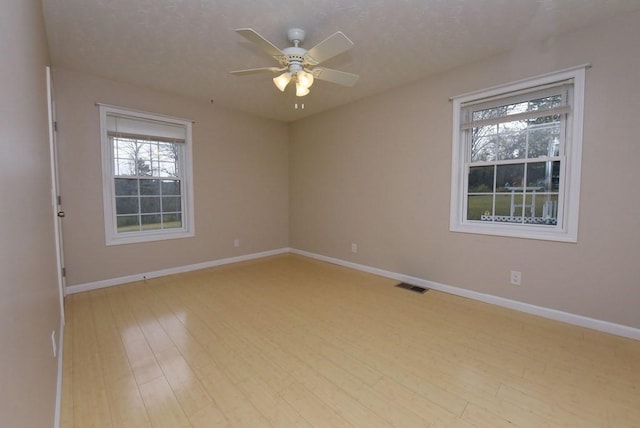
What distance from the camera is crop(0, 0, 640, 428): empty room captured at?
62.5 inches

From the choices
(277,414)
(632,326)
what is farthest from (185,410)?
(632,326)

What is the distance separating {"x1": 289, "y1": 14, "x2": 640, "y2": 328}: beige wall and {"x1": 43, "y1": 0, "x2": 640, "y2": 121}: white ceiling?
0.28 metres

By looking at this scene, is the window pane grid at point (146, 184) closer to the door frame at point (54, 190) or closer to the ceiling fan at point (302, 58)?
the door frame at point (54, 190)

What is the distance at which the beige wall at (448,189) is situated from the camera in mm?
2322

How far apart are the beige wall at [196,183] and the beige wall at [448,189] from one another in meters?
0.52

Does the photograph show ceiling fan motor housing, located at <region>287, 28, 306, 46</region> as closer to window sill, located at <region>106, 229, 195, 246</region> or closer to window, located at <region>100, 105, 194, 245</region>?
window, located at <region>100, 105, 194, 245</region>

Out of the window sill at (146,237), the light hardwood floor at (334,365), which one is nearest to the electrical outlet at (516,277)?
the light hardwood floor at (334,365)

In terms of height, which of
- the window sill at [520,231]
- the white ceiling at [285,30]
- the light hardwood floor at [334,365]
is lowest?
the light hardwood floor at [334,365]

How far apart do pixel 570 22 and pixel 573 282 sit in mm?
2221

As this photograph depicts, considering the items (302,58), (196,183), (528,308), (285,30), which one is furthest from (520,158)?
(196,183)

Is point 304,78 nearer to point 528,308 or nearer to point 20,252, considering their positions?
point 20,252

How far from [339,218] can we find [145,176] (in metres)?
2.85

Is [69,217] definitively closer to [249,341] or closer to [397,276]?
[249,341]

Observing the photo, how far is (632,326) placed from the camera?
232 cm
